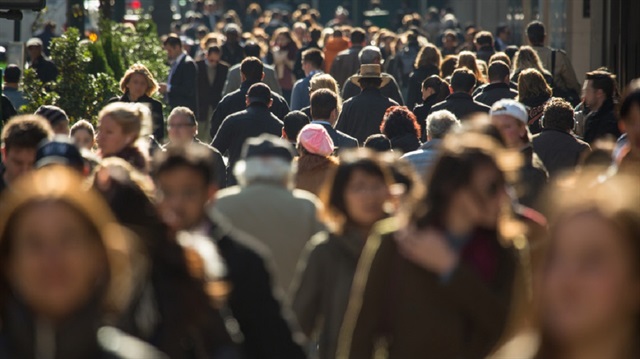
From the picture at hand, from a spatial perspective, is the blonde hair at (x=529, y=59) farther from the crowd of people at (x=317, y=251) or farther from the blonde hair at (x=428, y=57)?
the crowd of people at (x=317, y=251)

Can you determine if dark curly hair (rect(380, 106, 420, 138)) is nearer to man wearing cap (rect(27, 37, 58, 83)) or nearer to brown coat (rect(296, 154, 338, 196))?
brown coat (rect(296, 154, 338, 196))

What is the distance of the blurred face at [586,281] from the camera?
115 inches

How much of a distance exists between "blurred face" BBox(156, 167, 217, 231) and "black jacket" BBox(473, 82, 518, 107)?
33.9 ft

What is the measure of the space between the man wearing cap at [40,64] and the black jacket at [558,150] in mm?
11424

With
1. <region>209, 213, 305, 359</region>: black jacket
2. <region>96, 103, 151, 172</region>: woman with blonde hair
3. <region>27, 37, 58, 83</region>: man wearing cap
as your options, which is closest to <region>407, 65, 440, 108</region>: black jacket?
<region>27, 37, 58, 83</region>: man wearing cap

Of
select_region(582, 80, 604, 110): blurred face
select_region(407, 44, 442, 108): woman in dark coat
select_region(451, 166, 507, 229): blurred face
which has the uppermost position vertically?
select_region(451, 166, 507, 229): blurred face

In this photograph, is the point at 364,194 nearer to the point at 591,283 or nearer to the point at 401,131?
the point at 591,283

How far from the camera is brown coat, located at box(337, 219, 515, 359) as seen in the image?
5090 millimetres

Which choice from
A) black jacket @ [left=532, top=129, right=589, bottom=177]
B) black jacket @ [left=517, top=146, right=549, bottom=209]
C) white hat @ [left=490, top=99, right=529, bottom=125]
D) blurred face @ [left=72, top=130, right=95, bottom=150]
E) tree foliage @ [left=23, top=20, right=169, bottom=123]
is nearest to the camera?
black jacket @ [left=517, top=146, right=549, bottom=209]

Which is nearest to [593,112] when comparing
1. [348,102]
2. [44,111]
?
[348,102]

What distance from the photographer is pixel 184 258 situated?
4.69 meters

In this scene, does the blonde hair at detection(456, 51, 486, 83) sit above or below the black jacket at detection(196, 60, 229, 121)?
above

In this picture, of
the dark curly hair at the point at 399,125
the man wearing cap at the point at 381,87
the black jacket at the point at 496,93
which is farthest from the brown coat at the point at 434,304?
the man wearing cap at the point at 381,87

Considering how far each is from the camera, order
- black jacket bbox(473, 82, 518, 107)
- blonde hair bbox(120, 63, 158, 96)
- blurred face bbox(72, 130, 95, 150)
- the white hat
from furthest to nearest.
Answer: black jacket bbox(473, 82, 518, 107)
blonde hair bbox(120, 63, 158, 96)
blurred face bbox(72, 130, 95, 150)
the white hat
